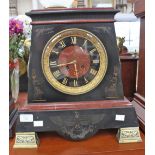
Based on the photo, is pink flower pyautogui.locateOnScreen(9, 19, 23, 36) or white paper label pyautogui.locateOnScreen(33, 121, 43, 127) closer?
white paper label pyautogui.locateOnScreen(33, 121, 43, 127)

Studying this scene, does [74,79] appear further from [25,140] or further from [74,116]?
[25,140]

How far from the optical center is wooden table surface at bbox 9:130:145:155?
2.80 ft

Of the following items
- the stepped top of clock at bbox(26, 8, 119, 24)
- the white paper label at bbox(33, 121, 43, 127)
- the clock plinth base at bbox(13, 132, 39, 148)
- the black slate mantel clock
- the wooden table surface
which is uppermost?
the stepped top of clock at bbox(26, 8, 119, 24)

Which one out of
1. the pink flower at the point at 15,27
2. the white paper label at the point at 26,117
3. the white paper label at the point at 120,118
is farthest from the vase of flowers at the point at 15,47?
the white paper label at the point at 120,118

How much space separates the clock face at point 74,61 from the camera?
853 mm

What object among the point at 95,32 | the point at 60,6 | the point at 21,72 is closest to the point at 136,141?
the point at 95,32

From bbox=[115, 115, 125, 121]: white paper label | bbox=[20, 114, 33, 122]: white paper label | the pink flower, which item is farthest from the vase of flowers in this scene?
bbox=[115, 115, 125, 121]: white paper label

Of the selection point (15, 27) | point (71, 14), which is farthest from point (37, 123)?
point (15, 27)

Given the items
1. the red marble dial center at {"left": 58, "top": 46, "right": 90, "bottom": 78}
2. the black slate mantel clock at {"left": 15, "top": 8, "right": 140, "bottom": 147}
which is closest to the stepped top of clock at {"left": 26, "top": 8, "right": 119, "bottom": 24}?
the black slate mantel clock at {"left": 15, "top": 8, "right": 140, "bottom": 147}

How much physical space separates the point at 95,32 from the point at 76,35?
0.22 feet

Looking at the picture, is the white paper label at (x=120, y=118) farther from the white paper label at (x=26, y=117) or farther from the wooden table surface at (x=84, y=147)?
the white paper label at (x=26, y=117)

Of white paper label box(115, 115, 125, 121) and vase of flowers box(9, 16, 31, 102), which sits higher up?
vase of flowers box(9, 16, 31, 102)

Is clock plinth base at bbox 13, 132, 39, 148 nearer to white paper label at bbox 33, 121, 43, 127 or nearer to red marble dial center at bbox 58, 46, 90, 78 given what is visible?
white paper label at bbox 33, 121, 43, 127

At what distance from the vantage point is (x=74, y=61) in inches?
34.3
